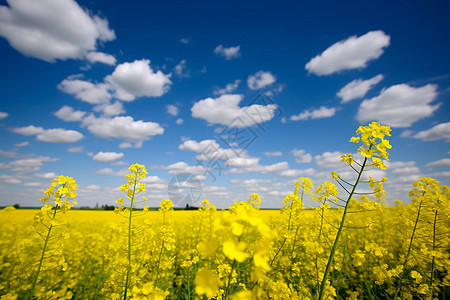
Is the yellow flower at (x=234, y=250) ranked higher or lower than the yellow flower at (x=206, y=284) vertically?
higher

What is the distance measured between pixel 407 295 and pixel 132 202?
4.35 m

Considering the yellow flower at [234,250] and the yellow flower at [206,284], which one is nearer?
the yellow flower at [234,250]

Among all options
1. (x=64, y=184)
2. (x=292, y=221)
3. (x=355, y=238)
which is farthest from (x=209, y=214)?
(x=355, y=238)

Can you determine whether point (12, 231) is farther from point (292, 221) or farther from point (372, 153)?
point (372, 153)

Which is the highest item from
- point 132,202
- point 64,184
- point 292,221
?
point 64,184

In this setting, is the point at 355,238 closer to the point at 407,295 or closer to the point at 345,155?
the point at 407,295

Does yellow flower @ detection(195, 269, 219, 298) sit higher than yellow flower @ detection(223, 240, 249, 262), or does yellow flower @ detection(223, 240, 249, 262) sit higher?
yellow flower @ detection(223, 240, 249, 262)

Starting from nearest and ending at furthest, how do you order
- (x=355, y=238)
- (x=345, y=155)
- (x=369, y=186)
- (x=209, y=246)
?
(x=209, y=246) → (x=345, y=155) → (x=369, y=186) → (x=355, y=238)

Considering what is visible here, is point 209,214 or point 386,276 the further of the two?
point 209,214

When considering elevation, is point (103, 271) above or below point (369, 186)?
below

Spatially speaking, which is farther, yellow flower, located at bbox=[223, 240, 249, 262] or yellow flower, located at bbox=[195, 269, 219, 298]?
yellow flower, located at bbox=[195, 269, 219, 298]

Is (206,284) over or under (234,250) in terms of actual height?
under

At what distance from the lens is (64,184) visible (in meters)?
2.96

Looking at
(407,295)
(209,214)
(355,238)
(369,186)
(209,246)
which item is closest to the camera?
(209,246)
